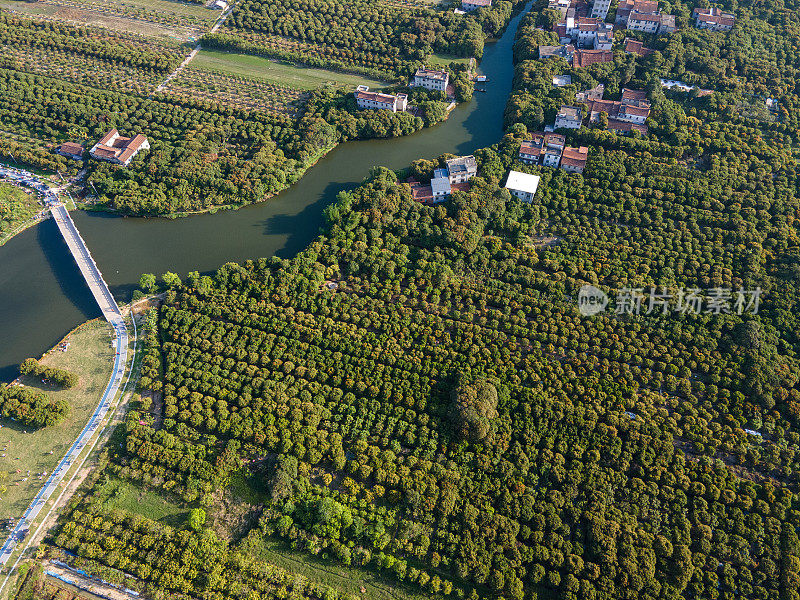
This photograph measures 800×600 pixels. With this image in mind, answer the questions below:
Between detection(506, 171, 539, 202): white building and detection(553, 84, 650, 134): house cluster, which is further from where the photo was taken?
detection(553, 84, 650, 134): house cluster

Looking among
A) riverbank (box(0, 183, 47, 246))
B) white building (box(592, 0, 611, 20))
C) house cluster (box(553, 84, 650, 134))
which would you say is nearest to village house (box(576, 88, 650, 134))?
house cluster (box(553, 84, 650, 134))

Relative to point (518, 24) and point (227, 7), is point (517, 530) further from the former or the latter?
point (227, 7)

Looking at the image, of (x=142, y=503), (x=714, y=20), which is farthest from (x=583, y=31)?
(x=142, y=503)

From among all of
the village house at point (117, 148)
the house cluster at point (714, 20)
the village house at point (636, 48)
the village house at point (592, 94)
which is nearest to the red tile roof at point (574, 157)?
the village house at point (592, 94)

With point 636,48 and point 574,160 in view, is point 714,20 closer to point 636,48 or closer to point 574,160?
point 636,48

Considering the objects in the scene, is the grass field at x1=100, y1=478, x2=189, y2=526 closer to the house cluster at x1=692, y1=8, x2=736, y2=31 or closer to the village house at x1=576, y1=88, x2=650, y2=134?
the village house at x1=576, y1=88, x2=650, y2=134

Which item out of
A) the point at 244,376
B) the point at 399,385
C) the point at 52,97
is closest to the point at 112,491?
the point at 244,376

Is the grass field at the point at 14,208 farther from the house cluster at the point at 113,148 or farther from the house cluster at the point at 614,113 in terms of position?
the house cluster at the point at 614,113
